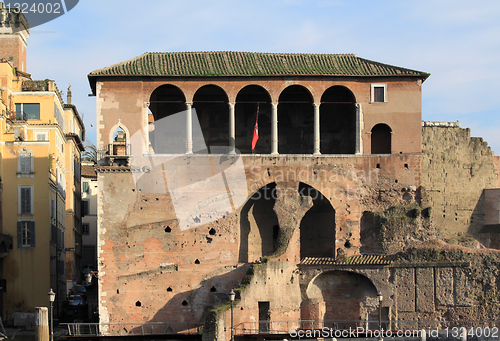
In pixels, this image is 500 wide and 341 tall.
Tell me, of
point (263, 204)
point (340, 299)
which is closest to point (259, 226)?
point (263, 204)

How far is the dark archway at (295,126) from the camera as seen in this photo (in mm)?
55750

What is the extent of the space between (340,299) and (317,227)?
5.46 metres

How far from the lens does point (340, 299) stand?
49.0 meters

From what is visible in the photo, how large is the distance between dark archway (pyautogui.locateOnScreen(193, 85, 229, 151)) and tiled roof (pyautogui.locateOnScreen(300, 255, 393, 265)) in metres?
10.3

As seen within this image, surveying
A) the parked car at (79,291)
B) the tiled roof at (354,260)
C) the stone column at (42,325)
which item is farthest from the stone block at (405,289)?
the parked car at (79,291)

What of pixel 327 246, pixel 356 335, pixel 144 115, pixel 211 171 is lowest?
pixel 356 335

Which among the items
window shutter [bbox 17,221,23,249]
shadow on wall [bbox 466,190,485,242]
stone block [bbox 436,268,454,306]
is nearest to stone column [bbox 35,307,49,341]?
window shutter [bbox 17,221,23,249]

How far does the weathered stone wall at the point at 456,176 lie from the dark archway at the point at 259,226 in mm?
9103

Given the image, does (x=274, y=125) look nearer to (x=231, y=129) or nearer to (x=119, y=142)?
(x=231, y=129)

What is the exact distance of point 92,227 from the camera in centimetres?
8500

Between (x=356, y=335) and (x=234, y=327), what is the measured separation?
6166 mm

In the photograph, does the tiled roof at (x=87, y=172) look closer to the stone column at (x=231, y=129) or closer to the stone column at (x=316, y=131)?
the stone column at (x=231, y=129)

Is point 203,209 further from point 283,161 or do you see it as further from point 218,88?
point 218,88

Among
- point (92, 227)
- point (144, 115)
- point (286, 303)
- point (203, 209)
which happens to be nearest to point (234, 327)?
point (286, 303)
